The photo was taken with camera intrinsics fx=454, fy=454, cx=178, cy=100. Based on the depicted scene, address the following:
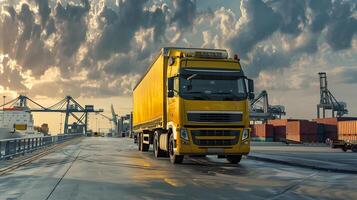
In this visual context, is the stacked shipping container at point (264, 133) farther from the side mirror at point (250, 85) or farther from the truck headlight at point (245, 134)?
the side mirror at point (250, 85)

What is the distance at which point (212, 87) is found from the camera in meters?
16.8

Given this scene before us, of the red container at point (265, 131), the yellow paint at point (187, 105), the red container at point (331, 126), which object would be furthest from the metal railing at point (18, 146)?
the red container at point (265, 131)

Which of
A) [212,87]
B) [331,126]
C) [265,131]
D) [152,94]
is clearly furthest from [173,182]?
[265,131]

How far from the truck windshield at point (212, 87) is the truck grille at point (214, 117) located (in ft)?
1.91

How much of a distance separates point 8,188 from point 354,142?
102 ft

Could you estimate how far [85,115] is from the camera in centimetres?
19200

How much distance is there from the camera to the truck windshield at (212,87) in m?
16.6

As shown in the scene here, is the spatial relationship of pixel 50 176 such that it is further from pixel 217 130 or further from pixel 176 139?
pixel 217 130

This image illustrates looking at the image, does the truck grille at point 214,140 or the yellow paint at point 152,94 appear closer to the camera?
the truck grille at point 214,140

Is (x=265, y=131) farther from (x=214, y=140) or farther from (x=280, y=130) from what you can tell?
(x=214, y=140)

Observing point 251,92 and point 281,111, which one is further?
point 281,111

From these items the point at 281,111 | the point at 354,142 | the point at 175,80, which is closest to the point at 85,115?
the point at 281,111

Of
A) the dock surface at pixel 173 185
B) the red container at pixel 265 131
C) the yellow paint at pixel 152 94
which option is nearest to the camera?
the dock surface at pixel 173 185

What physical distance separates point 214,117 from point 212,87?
1.12 metres
